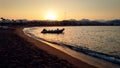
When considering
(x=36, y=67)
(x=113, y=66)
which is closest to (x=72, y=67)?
(x=36, y=67)

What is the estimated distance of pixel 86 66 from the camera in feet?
58.9

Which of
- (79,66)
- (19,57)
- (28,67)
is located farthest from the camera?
(19,57)

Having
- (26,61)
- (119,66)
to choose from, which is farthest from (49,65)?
(119,66)

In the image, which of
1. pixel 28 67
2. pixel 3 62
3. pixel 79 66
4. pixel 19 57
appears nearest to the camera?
pixel 28 67

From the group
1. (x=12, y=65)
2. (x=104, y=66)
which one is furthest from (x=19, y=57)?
(x=104, y=66)

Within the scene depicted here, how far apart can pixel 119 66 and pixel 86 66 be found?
274 centimetres

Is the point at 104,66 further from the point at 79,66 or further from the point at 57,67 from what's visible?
the point at 57,67

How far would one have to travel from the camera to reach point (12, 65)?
1576 centimetres

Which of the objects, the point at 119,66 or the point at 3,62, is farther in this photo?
the point at 119,66

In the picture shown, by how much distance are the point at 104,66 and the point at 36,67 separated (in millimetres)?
5558

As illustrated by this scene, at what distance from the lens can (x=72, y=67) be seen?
1666 centimetres

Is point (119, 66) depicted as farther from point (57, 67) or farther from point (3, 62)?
point (3, 62)

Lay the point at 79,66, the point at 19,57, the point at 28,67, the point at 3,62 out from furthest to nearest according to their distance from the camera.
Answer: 1. the point at 19,57
2. the point at 79,66
3. the point at 3,62
4. the point at 28,67

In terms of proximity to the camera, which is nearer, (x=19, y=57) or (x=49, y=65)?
(x=49, y=65)
